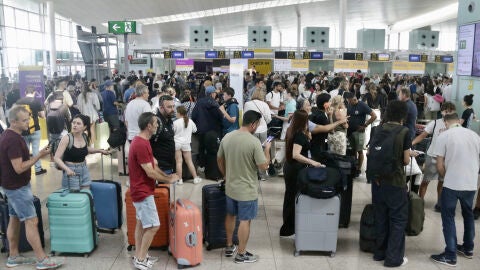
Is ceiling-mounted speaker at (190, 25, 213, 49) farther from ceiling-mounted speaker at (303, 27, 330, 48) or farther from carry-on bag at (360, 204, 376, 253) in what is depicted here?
carry-on bag at (360, 204, 376, 253)

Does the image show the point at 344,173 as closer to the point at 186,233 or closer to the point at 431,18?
the point at 186,233

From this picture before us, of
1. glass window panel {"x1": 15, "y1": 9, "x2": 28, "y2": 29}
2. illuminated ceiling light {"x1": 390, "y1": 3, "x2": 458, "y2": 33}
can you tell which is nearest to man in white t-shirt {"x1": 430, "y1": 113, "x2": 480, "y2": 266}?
glass window panel {"x1": 15, "y1": 9, "x2": 28, "y2": 29}

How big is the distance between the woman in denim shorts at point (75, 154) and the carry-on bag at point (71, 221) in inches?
8.1

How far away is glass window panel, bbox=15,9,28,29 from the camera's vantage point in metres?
23.4

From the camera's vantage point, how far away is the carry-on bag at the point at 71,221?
4.60m

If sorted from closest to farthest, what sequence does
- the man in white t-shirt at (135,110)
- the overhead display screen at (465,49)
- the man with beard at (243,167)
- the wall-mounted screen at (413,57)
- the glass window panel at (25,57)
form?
the man with beard at (243,167), the overhead display screen at (465,49), the man in white t-shirt at (135,110), the wall-mounted screen at (413,57), the glass window panel at (25,57)

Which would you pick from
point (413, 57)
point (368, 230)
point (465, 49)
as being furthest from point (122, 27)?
point (413, 57)

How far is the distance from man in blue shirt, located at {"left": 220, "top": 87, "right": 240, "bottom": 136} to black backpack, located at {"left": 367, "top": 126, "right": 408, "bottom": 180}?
3.77 metres

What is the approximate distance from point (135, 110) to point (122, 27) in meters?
6.93

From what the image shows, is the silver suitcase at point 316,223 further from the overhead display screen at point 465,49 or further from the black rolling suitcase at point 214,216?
the overhead display screen at point 465,49

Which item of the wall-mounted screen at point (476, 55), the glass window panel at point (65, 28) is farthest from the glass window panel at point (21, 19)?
the wall-mounted screen at point (476, 55)

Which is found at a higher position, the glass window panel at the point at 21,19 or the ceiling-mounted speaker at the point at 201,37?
the glass window panel at the point at 21,19

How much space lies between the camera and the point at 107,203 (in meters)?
5.34

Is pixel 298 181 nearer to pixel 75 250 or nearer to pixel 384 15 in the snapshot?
pixel 75 250
